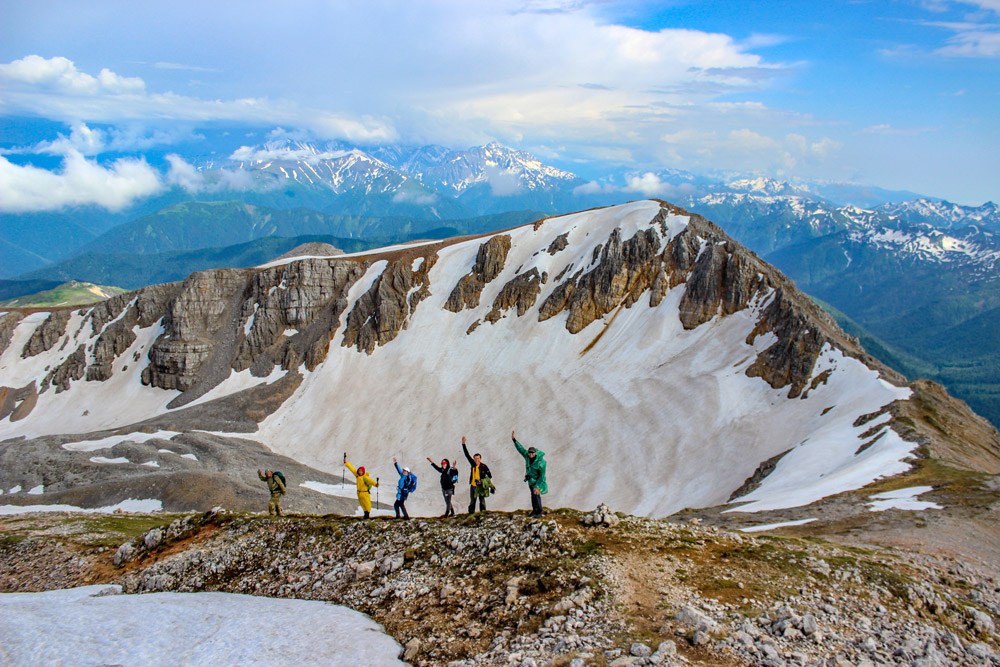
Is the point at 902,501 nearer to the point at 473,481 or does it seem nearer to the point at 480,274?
the point at 473,481

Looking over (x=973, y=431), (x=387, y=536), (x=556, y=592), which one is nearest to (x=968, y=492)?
(x=973, y=431)

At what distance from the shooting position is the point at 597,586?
16141 millimetres

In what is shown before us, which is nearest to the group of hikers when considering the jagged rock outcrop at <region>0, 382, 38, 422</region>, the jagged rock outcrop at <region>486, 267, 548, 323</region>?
the jagged rock outcrop at <region>486, 267, 548, 323</region>

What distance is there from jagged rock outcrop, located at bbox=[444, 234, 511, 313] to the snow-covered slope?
30cm

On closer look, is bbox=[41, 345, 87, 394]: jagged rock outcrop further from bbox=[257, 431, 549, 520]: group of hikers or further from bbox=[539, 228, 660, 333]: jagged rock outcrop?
bbox=[257, 431, 549, 520]: group of hikers

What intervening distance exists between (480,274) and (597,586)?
93.9m

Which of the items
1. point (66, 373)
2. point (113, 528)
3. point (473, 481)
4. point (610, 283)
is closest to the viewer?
point (473, 481)

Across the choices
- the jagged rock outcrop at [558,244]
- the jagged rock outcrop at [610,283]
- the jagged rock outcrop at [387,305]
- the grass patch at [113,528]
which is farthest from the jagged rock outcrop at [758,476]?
the jagged rock outcrop at [387,305]

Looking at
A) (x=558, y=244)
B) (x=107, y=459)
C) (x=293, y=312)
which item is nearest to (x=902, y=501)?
(x=558, y=244)

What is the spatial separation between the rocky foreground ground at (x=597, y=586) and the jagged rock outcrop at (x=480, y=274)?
82126 millimetres

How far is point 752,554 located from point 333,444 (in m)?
77.4

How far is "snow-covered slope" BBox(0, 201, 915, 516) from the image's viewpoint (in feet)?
201

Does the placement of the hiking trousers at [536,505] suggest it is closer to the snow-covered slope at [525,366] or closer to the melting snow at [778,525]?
the melting snow at [778,525]

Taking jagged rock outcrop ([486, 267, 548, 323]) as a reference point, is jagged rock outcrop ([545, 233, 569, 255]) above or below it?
above
